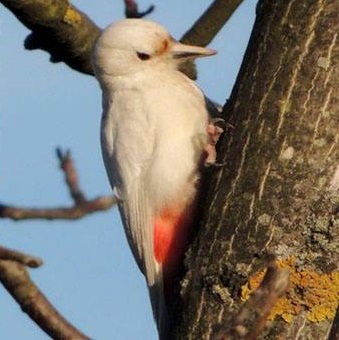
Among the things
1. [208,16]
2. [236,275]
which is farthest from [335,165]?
[208,16]

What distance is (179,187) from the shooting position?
5207 millimetres

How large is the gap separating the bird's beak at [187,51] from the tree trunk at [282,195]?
4.30 ft

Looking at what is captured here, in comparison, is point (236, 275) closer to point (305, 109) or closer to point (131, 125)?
point (305, 109)

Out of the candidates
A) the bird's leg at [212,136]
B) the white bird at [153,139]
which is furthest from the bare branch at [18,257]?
the white bird at [153,139]

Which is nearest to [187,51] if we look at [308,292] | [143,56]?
[143,56]

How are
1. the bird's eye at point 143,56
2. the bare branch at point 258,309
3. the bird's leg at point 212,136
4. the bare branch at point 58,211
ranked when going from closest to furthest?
1. the bare branch at point 258,309
2. the bare branch at point 58,211
3. the bird's leg at point 212,136
4. the bird's eye at point 143,56

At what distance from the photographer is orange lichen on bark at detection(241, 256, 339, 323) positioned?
3.85 meters

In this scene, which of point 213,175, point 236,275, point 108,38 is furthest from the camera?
point 108,38

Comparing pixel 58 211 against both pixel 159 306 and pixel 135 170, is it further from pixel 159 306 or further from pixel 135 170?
pixel 135 170

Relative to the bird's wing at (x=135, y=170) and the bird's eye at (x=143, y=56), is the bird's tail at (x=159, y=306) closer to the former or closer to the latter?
the bird's wing at (x=135, y=170)

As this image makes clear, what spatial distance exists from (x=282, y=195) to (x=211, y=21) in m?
1.70

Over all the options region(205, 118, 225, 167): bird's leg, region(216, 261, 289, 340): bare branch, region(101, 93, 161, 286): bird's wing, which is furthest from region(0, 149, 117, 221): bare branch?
region(101, 93, 161, 286): bird's wing

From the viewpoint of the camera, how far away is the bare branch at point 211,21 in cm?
545

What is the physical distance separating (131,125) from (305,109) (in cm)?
158
